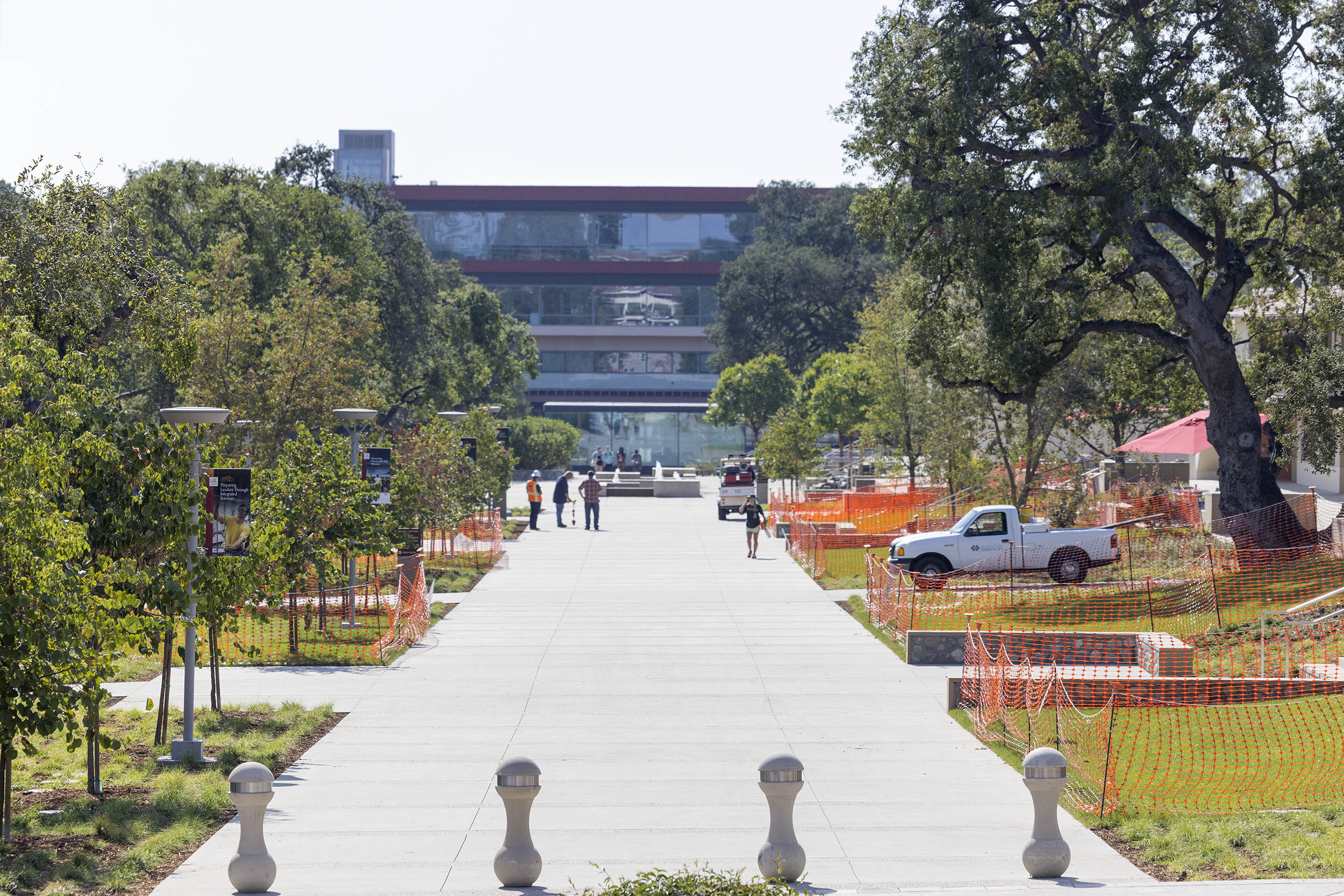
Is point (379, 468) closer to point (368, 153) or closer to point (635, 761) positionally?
point (635, 761)

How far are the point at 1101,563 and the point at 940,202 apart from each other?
728 cm

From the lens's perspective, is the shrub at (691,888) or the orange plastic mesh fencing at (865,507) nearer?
the shrub at (691,888)

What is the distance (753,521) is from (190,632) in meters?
21.2

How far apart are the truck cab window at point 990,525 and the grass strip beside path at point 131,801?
14.7 metres

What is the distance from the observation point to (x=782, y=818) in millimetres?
8320

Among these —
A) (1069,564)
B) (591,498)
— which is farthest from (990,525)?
(591,498)

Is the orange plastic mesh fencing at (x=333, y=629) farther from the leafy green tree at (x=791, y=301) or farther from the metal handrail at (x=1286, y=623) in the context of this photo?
the leafy green tree at (x=791, y=301)

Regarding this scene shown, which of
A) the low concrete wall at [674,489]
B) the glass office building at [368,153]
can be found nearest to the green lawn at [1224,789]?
the low concrete wall at [674,489]

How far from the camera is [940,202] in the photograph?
84.1ft

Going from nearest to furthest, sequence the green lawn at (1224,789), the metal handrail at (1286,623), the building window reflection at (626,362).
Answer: the green lawn at (1224,789) < the metal handrail at (1286,623) < the building window reflection at (626,362)

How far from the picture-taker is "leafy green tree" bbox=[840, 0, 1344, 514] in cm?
2505

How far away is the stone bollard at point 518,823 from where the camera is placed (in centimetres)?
835

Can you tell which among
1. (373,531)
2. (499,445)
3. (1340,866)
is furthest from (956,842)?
(499,445)

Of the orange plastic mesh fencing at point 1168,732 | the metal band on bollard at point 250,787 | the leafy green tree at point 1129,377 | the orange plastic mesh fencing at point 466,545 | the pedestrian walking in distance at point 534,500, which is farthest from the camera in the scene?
the pedestrian walking in distance at point 534,500
